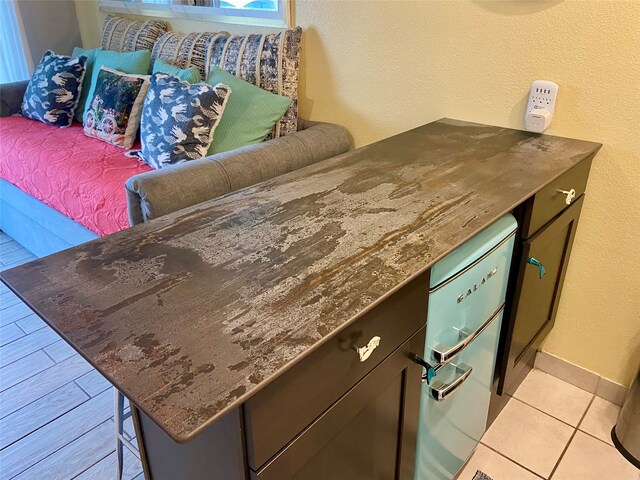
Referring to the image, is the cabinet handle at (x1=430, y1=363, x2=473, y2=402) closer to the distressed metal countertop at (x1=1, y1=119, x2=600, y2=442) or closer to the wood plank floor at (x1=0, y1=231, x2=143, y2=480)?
the distressed metal countertop at (x1=1, y1=119, x2=600, y2=442)

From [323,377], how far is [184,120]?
1422 millimetres

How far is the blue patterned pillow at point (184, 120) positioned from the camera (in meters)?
1.95

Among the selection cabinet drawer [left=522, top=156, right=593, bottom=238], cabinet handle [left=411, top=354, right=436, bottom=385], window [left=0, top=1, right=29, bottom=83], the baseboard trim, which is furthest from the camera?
window [left=0, top=1, right=29, bottom=83]

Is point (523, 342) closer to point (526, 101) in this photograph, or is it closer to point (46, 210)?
point (526, 101)

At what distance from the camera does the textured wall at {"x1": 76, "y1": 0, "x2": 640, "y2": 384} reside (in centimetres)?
148

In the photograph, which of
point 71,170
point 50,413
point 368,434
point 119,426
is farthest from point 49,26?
point 368,434

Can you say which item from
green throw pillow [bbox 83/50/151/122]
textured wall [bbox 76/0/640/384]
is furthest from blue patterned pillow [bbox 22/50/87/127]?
textured wall [bbox 76/0/640/384]

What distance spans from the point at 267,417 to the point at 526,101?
136 cm

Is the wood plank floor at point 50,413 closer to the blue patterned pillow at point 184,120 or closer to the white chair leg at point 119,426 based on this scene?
the white chair leg at point 119,426

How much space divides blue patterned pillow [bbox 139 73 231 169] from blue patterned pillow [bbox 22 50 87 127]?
104 centimetres

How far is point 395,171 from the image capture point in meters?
1.39

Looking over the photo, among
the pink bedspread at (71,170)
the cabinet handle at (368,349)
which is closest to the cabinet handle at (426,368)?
the cabinet handle at (368,349)

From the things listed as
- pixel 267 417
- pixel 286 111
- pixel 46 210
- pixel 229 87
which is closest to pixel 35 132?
pixel 46 210

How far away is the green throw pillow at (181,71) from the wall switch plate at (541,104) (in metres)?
1.38
